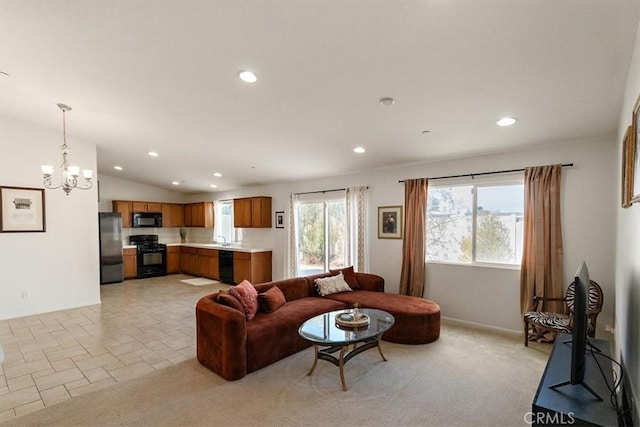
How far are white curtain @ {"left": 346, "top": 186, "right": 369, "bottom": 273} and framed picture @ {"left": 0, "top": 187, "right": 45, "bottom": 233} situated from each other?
5.29 m

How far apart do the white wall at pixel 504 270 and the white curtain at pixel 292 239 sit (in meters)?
1.43

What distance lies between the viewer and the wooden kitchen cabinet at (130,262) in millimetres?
8164

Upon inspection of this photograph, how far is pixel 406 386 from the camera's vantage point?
9.11 feet

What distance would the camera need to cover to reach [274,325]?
334 centimetres

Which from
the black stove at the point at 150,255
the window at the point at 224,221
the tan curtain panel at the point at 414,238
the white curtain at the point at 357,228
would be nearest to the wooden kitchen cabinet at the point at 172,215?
the black stove at the point at 150,255

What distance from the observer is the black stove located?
841cm

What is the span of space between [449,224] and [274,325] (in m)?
3.08

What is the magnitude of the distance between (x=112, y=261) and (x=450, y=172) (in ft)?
26.1

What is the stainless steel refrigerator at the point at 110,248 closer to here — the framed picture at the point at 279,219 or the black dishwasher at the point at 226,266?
the black dishwasher at the point at 226,266

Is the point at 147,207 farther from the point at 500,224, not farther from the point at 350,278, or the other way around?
the point at 500,224

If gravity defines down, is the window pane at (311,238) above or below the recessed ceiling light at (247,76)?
below

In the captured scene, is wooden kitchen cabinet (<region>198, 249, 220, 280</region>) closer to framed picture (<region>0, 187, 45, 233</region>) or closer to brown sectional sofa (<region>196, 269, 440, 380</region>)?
framed picture (<region>0, 187, 45, 233</region>)

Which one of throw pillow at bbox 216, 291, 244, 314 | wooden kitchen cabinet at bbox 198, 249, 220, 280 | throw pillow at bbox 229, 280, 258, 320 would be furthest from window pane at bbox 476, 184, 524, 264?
wooden kitchen cabinet at bbox 198, 249, 220, 280

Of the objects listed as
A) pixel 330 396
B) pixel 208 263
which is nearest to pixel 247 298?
pixel 330 396
